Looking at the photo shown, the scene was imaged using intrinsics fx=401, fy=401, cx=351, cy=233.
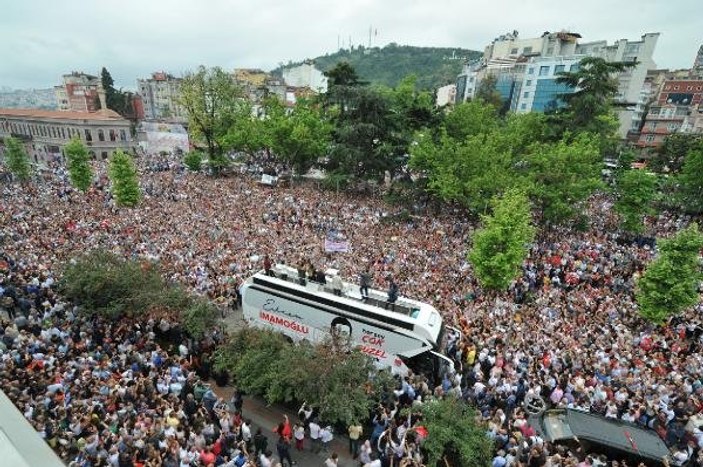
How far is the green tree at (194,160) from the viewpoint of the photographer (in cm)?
4462

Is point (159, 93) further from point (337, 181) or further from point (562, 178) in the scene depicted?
point (562, 178)

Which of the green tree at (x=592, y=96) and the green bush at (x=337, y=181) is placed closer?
the green tree at (x=592, y=96)

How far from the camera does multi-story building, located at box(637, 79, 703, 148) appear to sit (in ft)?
186

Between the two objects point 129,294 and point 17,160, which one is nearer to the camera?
point 129,294

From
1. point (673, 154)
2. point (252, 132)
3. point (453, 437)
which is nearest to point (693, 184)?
point (673, 154)

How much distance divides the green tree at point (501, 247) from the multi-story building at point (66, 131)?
56953 mm

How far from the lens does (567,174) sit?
82.1 ft

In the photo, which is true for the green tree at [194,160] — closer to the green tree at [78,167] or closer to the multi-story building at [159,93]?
the green tree at [78,167]

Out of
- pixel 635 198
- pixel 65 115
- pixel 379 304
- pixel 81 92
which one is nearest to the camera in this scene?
pixel 379 304

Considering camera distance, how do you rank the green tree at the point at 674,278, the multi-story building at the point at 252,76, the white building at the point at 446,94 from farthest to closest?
the multi-story building at the point at 252,76
the white building at the point at 446,94
the green tree at the point at 674,278

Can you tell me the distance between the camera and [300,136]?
121 feet

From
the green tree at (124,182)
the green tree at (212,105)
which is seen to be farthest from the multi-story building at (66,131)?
the green tree at (124,182)

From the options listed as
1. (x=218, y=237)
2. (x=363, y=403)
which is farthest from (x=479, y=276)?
(x=218, y=237)

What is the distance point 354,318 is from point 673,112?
68645 mm
